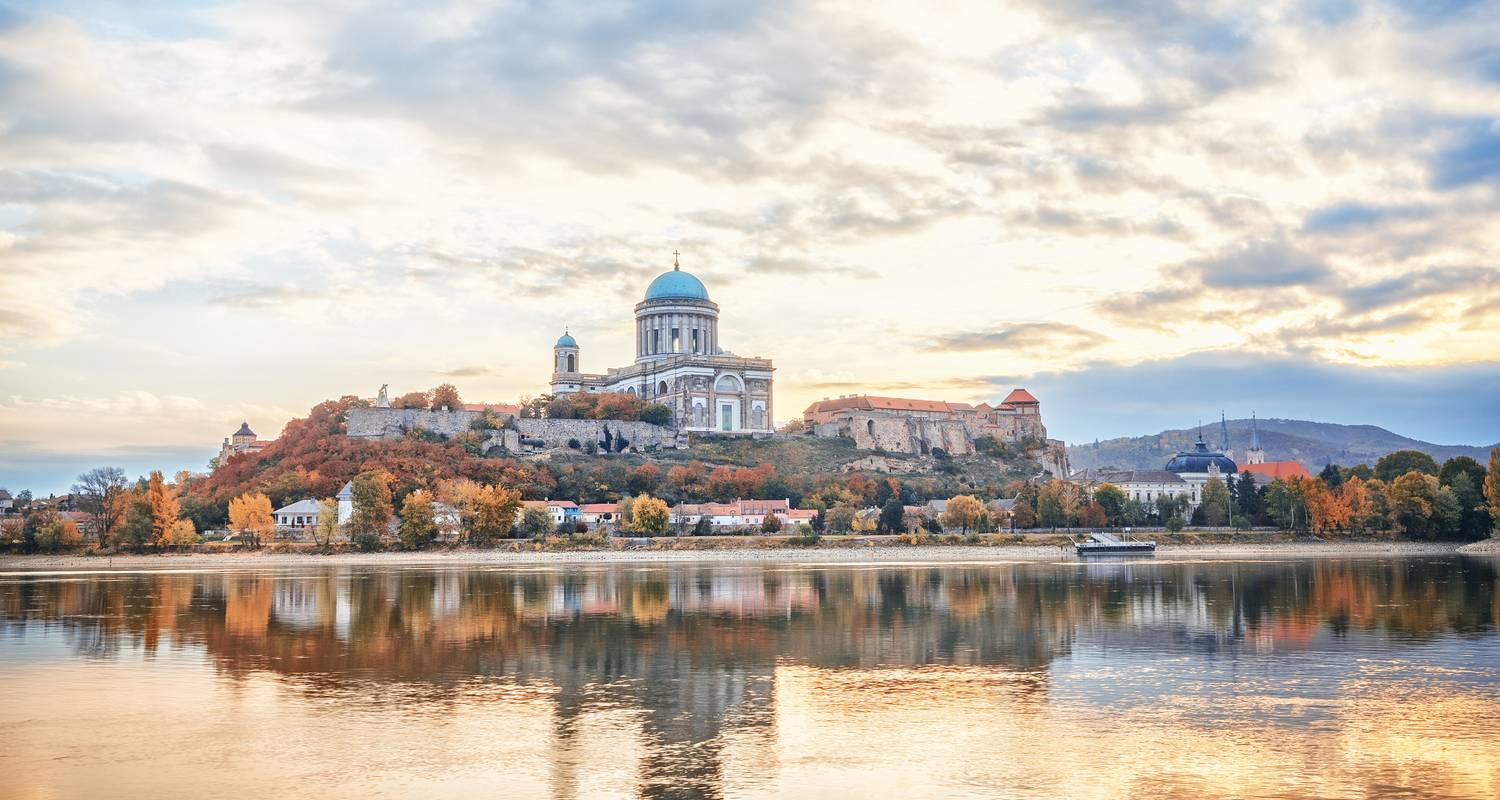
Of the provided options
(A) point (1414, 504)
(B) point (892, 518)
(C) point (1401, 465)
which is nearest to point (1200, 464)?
(C) point (1401, 465)

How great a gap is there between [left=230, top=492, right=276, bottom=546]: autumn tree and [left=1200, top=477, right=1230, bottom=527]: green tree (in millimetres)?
52825

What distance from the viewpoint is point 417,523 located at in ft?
216

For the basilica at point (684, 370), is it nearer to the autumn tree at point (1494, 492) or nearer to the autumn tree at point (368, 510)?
the autumn tree at point (368, 510)

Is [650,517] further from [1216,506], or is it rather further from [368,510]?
[1216,506]

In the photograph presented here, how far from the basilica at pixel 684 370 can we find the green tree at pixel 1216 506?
35.7m

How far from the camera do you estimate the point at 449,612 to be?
32.8 meters

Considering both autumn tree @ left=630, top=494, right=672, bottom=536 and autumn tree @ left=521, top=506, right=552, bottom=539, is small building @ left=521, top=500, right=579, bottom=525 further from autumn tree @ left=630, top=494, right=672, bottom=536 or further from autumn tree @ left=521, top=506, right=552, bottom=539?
autumn tree @ left=630, top=494, right=672, bottom=536

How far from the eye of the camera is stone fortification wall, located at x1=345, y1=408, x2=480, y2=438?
87.0 metres

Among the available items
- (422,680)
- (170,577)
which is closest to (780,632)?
(422,680)

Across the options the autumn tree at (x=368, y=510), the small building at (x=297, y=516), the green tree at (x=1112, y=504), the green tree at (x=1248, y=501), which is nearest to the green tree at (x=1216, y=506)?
the green tree at (x=1248, y=501)

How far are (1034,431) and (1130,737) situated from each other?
10006cm

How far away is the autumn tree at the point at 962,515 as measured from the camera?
7094cm

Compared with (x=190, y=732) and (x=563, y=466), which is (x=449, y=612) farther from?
(x=563, y=466)

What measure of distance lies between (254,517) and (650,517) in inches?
817
